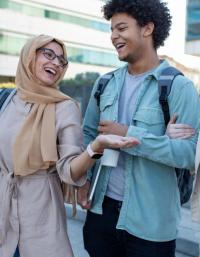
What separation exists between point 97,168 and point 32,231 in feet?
1.48

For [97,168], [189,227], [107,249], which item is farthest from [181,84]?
[189,227]

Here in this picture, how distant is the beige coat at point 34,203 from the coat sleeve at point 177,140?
34 cm

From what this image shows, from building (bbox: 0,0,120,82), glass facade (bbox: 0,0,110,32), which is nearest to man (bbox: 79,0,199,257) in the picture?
glass facade (bbox: 0,0,110,32)

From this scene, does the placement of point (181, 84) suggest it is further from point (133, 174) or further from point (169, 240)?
point (169, 240)

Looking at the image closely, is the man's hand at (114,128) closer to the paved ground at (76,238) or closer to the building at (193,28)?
the paved ground at (76,238)

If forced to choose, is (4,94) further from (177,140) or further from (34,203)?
(177,140)

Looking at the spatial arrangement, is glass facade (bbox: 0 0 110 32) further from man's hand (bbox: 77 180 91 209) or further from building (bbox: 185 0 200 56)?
man's hand (bbox: 77 180 91 209)

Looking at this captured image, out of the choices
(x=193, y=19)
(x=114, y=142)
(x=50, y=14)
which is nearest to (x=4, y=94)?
(x=114, y=142)

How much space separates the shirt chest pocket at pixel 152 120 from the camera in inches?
76.7

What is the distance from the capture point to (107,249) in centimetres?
217

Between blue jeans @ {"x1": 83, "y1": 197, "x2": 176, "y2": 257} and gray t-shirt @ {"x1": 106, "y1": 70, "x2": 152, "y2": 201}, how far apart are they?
5 cm

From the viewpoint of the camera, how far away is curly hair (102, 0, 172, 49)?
201 cm

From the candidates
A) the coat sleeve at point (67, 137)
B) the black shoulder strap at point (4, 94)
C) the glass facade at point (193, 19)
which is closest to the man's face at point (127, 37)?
the coat sleeve at point (67, 137)

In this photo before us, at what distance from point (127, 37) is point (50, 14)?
40.4m
